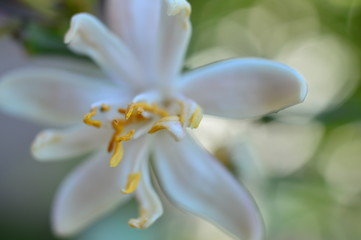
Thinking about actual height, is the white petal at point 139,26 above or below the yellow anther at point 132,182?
above

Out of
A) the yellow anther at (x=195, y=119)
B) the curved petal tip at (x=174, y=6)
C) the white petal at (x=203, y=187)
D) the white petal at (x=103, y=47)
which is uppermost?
the curved petal tip at (x=174, y=6)

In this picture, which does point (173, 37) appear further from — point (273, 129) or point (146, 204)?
point (273, 129)

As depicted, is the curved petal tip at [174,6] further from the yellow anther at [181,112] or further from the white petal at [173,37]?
the yellow anther at [181,112]

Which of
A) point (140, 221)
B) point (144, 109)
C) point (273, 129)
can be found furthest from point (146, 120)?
point (273, 129)

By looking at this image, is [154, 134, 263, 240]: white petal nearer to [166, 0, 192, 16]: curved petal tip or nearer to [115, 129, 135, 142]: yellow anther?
[115, 129, 135, 142]: yellow anther

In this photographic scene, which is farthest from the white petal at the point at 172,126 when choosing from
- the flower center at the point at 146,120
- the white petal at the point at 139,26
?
the white petal at the point at 139,26

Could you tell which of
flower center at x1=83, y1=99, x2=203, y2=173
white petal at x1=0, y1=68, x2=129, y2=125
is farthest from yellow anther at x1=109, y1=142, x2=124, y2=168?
white petal at x1=0, y1=68, x2=129, y2=125

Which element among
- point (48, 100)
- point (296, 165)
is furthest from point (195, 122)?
point (296, 165)
